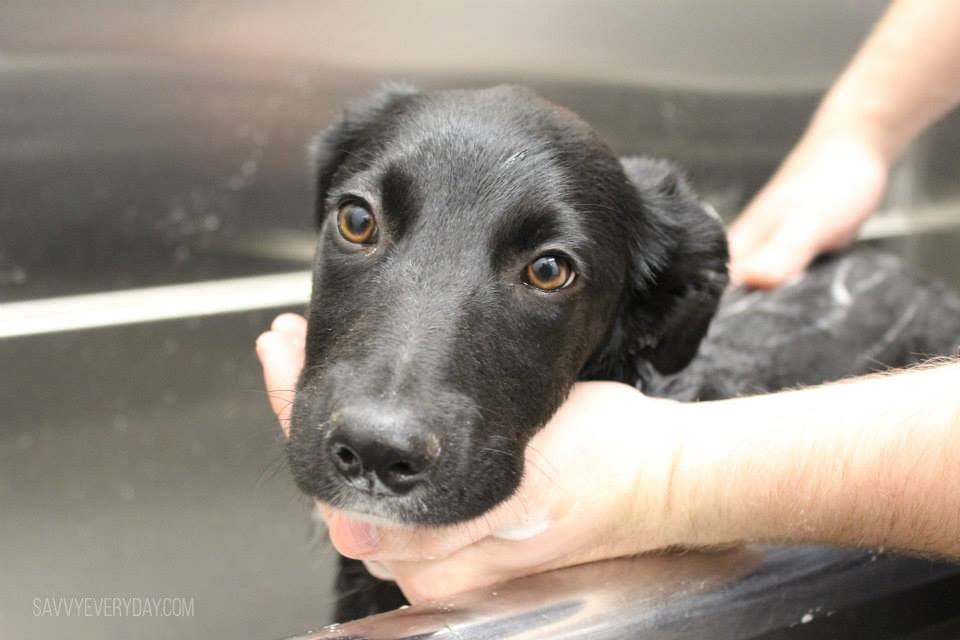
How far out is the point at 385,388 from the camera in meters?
1.40

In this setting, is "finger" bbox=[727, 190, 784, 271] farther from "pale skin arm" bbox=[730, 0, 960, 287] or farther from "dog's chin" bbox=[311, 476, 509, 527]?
"dog's chin" bbox=[311, 476, 509, 527]

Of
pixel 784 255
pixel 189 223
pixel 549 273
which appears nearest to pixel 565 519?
pixel 549 273

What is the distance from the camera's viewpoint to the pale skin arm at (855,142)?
106 inches

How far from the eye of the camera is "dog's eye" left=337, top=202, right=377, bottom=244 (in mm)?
1695

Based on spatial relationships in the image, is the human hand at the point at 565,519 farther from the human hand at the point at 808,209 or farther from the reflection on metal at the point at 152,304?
the reflection on metal at the point at 152,304

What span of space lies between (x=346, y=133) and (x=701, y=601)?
1.18 m

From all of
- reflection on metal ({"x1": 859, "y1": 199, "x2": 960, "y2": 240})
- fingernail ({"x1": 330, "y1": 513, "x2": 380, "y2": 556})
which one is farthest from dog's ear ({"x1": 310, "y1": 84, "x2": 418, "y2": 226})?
reflection on metal ({"x1": 859, "y1": 199, "x2": 960, "y2": 240})

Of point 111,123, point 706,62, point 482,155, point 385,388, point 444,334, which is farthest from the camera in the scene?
point 706,62

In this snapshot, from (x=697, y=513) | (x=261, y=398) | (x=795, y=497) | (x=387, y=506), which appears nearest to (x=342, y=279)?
(x=387, y=506)

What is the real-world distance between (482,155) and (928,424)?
0.82 m

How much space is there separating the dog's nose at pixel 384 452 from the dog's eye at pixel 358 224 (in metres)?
0.44

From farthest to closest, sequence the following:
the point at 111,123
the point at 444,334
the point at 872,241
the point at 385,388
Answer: the point at 872,241, the point at 111,123, the point at 444,334, the point at 385,388

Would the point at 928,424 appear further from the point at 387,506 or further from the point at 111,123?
the point at 111,123

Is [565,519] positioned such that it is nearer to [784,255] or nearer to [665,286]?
[665,286]
